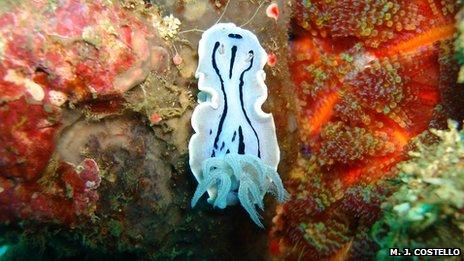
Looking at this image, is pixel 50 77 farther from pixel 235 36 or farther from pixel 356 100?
pixel 356 100

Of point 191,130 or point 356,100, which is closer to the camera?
point 191,130

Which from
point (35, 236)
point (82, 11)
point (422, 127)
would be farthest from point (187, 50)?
point (422, 127)

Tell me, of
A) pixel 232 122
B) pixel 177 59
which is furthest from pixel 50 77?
pixel 232 122

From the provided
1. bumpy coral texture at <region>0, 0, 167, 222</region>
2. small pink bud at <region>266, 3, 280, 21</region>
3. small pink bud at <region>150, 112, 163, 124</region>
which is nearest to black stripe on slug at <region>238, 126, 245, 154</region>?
small pink bud at <region>150, 112, 163, 124</region>

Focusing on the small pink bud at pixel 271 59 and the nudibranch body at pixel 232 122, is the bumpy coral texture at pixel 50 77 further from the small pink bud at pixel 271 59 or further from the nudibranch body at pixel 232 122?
the small pink bud at pixel 271 59

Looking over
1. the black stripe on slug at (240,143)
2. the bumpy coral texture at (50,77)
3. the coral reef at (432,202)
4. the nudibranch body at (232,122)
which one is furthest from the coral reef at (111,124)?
the coral reef at (432,202)

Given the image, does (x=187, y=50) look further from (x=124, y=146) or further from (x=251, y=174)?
(x=251, y=174)
